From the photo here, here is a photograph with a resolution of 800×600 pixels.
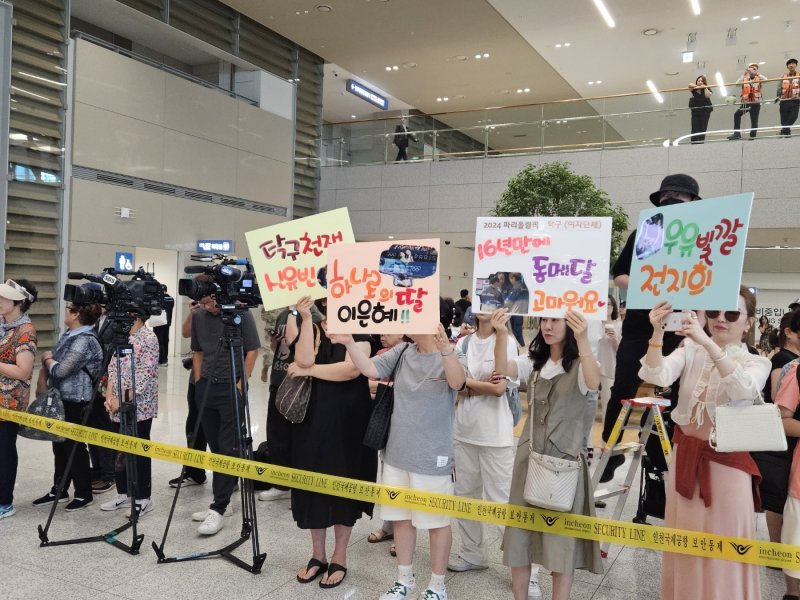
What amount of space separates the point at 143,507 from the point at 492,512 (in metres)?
2.45

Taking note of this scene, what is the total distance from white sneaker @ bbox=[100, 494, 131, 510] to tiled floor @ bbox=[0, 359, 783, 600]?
0.19ft

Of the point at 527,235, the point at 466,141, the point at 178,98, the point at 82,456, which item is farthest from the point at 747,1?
the point at 82,456

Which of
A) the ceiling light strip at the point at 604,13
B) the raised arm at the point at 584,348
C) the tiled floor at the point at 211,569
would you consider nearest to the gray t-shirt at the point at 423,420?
the raised arm at the point at 584,348

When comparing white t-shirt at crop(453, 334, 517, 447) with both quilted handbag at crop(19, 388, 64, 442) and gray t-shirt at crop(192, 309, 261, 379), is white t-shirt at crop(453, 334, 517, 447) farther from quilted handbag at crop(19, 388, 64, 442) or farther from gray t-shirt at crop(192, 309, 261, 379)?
quilted handbag at crop(19, 388, 64, 442)

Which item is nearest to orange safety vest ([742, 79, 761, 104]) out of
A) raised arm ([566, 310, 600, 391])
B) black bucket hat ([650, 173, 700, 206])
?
black bucket hat ([650, 173, 700, 206])

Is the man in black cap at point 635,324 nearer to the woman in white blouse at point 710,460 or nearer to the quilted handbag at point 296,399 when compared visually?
the woman in white blouse at point 710,460

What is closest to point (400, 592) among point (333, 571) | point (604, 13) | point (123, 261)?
point (333, 571)

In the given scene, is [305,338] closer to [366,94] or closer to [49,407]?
[49,407]

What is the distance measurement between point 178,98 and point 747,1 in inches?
401

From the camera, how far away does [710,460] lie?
2369 mm

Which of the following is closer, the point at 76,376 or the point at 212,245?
the point at 76,376

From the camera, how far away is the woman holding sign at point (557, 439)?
2.54 metres

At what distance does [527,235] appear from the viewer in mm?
2545

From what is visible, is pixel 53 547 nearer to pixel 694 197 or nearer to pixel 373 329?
pixel 373 329
